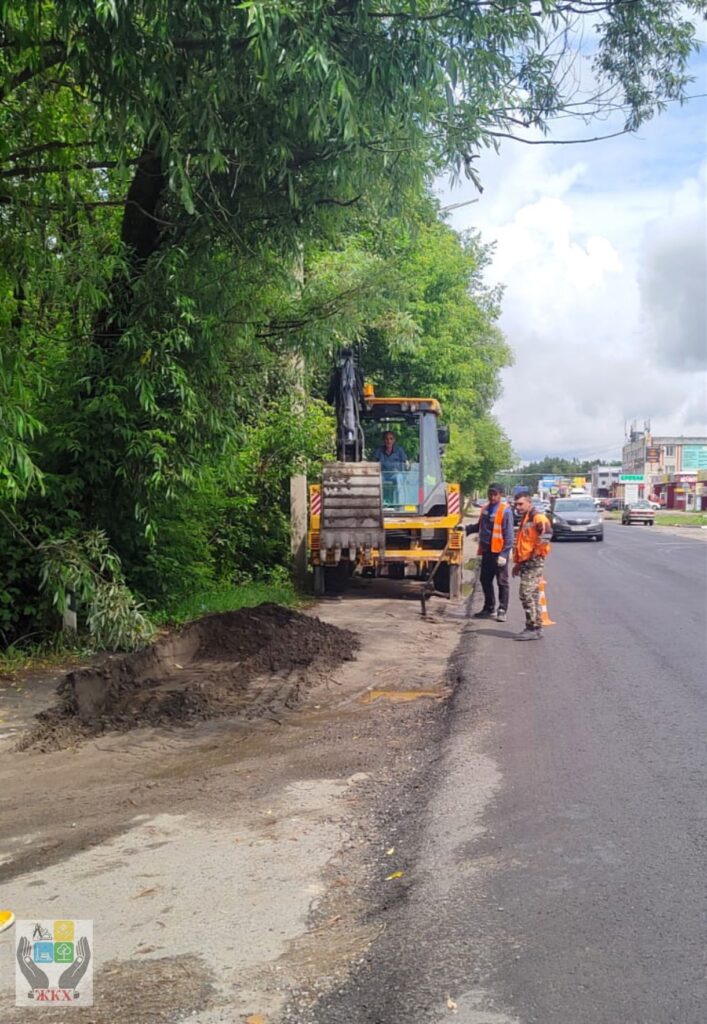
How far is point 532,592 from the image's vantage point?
10797 mm

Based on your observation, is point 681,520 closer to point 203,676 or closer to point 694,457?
point 203,676

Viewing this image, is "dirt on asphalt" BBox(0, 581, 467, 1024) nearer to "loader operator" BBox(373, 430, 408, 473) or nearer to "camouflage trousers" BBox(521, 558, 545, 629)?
"camouflage trousers" BBox(521, 558, 545, 629)

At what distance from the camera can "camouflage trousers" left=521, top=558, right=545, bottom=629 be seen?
10.8 m

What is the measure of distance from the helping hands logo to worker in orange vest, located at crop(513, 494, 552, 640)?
772 cm

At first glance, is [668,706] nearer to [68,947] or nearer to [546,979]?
[546,979]

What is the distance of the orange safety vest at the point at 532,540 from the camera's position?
10867 millimetres

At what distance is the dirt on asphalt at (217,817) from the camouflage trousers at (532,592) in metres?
1.98

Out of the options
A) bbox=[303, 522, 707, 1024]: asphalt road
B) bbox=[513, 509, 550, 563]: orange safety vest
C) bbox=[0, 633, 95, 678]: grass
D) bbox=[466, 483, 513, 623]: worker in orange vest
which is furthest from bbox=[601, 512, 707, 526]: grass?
bbox=[303, 522, 707, 1024]: asphalt road

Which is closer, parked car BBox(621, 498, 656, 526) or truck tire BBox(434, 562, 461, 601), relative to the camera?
truck tire BBox(434, 562, 461, 601)

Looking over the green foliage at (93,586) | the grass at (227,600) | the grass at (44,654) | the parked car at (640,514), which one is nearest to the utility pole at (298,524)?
the grass at (227,600)

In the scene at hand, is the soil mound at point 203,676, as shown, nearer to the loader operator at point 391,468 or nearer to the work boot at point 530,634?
the work boot at point 530,634

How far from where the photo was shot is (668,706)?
7.25 m

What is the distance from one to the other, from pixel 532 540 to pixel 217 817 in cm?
669

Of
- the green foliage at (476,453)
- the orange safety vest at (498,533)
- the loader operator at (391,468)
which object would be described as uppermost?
the green foliage at (476,453)
